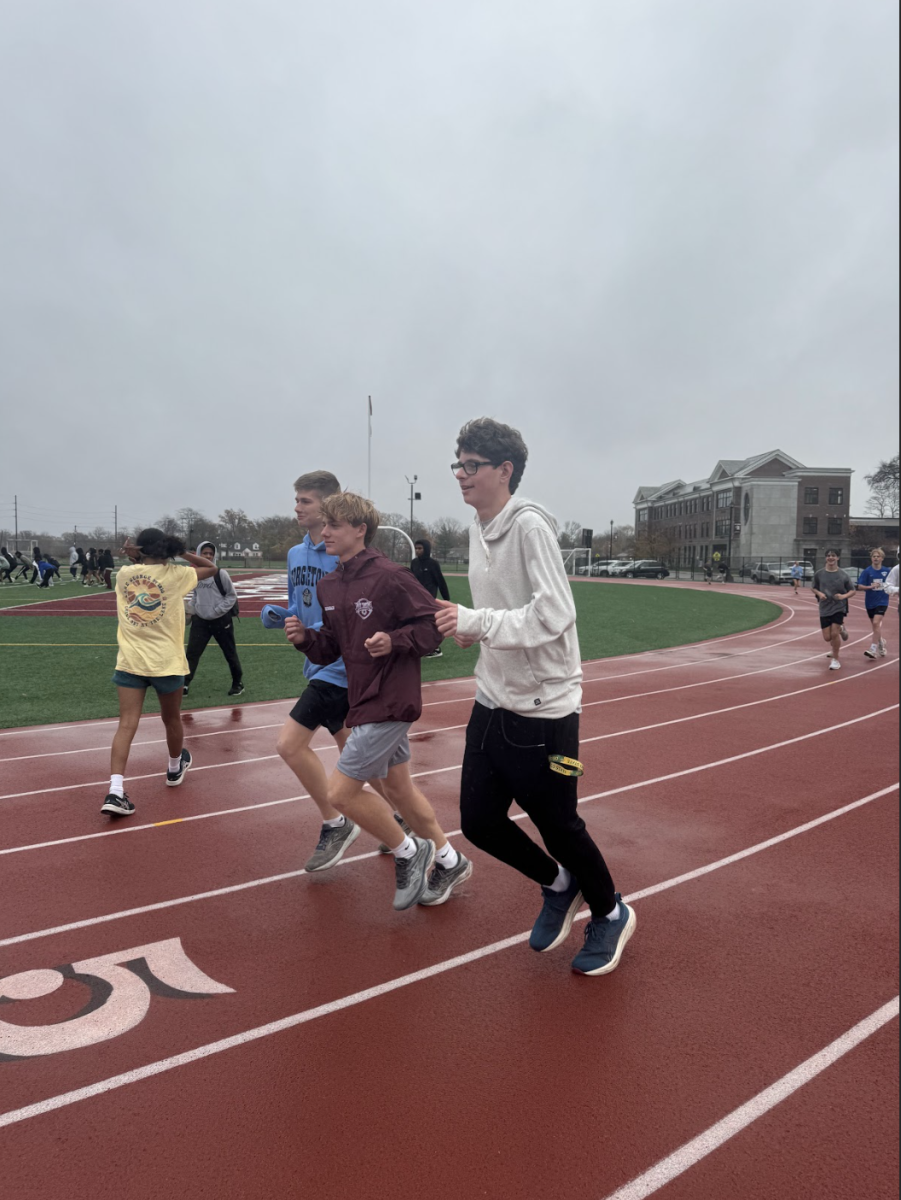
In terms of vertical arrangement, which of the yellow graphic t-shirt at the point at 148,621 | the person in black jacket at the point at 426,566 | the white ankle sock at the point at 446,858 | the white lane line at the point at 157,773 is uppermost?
the person in black jacket at the point at 426,566

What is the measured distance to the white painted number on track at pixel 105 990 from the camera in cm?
290

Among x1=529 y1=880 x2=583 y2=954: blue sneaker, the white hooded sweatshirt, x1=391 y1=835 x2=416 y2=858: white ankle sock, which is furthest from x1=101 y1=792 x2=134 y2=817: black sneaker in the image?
the white hooded sweatshirt

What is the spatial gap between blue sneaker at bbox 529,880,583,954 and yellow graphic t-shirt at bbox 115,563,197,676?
3082 millimetres

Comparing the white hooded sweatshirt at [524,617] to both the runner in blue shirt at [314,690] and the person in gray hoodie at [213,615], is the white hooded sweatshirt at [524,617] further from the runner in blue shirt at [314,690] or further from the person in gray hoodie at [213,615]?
the person in gray hoodie at [213,615]

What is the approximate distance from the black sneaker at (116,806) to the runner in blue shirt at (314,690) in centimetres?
164

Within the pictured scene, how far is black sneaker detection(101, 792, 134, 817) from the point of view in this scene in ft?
17.5

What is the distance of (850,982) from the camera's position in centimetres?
325

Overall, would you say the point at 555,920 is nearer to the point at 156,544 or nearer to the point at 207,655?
the point at 156,544

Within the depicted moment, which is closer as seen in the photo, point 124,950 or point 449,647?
point 124,950

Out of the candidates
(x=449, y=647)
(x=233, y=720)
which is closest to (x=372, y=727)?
(x=233, y=720)

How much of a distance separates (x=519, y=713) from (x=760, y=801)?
363 cm

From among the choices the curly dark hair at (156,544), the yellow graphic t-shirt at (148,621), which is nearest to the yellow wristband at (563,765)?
the yellow graphic t-shirt at (148,621)

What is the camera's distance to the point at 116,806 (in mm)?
5348

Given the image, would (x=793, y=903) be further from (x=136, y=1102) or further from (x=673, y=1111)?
(x=136, y=1102)
